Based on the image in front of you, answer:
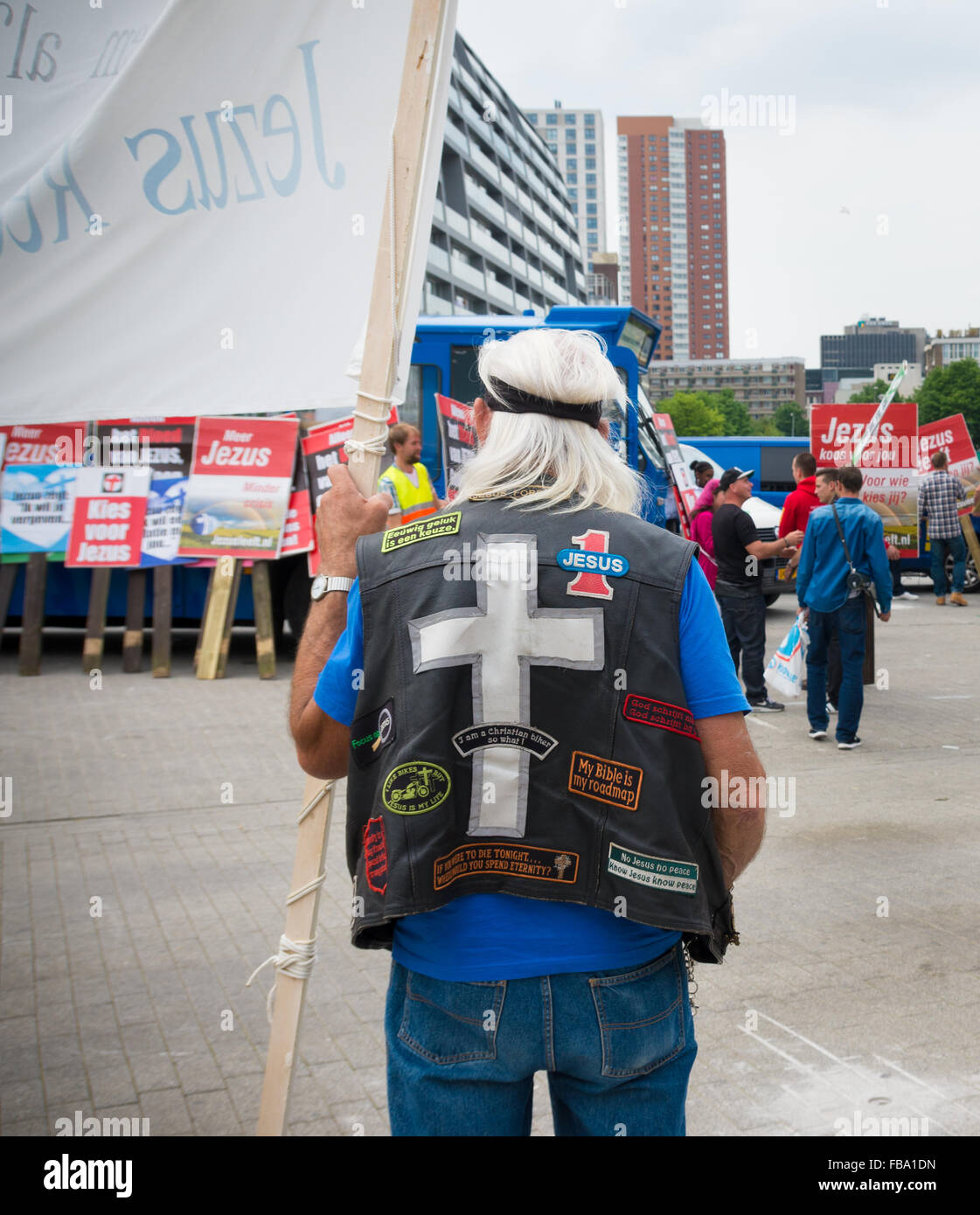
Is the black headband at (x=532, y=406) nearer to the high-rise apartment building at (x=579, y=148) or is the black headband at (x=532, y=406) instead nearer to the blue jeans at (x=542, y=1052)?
the blue jeans at (x=542, y=1052)

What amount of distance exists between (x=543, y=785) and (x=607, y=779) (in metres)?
0.10

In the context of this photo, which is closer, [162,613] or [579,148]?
[162,613]

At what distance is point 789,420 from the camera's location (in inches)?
5812

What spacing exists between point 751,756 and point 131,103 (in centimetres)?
183

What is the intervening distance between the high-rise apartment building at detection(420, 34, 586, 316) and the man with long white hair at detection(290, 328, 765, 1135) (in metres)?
64.4

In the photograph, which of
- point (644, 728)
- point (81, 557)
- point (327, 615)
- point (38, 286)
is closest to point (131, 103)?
point (38, 286)

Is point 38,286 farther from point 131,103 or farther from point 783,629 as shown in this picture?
point 783,629

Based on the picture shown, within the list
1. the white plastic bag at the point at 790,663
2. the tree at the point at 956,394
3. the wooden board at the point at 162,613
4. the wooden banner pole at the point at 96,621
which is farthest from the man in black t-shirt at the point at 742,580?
the tree at the point at 956,394

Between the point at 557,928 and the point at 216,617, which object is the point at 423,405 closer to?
the point at 216,617

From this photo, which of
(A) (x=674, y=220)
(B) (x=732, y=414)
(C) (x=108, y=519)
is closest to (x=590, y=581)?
(C) (x=108, y=519)

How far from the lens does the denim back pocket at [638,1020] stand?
5.88 ft

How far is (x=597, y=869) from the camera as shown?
1814 mm

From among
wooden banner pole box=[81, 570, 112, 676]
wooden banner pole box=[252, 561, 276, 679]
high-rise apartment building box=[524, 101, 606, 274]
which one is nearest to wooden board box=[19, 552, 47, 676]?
wooden banner pole box=[81, 570, 112, 676]
